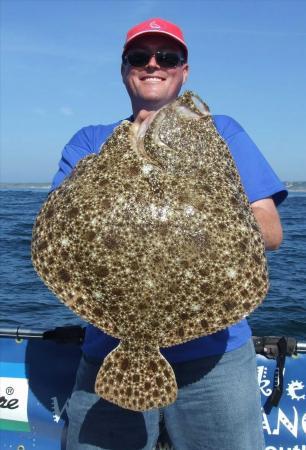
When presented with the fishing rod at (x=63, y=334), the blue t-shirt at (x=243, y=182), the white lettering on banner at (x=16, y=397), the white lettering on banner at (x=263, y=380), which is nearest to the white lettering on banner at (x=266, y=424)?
the white lettering on banner at (x=263, y=380)

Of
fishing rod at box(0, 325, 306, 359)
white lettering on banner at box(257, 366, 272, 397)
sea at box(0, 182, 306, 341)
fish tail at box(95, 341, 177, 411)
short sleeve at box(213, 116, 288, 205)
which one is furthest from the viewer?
sea at box(0, 182, 306, 341)

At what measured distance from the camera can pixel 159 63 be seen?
3.07 metres

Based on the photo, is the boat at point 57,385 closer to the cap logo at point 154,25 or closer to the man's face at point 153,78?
the man's face at point 153,78

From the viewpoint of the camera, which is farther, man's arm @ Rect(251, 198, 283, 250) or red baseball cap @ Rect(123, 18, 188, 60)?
red baseball cap @ Rect(123, 18, 188, 60)

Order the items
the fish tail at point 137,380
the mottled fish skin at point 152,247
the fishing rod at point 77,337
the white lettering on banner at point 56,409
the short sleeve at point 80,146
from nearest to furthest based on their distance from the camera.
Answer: the mottled fish skin at point 152,247
the fish tail at point 137,380
the short sleeve at point 80,146
the fishing rod at point 77,337
the white lettering on banner at point 56,409

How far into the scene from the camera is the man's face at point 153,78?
3062mm

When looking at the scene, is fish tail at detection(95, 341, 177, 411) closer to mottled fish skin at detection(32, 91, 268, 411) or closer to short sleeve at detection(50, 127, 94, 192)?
mottled fish skin at detection(32, 91, 268, 411)

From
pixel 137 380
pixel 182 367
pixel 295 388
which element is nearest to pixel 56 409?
pixel 182 367

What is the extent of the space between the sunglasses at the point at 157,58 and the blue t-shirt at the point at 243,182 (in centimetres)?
42

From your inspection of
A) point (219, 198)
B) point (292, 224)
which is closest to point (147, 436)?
point (219, 198)

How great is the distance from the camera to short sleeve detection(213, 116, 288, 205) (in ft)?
9.46

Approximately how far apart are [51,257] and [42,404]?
2.41 m

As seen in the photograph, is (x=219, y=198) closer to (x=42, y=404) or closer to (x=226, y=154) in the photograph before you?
(x=226, y=154)

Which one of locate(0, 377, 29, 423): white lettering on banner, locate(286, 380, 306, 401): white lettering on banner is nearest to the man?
locate(286, 380, 306, 401): white lettering on banner
